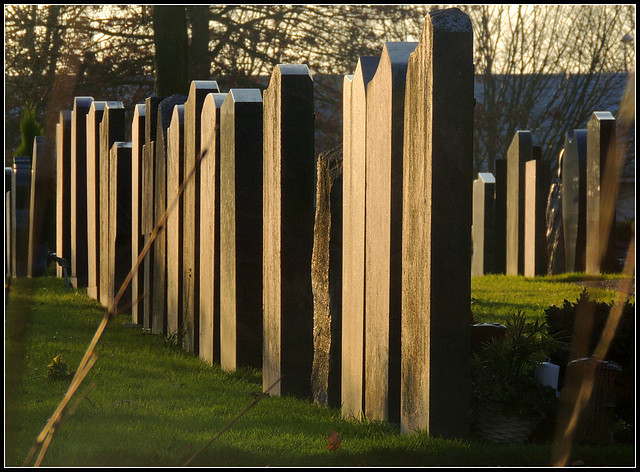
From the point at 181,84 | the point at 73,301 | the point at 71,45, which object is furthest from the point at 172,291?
the point at 71,45

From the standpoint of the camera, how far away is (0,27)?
3.50m

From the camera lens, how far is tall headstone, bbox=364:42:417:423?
3477 mm

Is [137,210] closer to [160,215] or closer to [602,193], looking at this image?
[160,215]

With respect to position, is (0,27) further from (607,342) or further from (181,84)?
(181,84)

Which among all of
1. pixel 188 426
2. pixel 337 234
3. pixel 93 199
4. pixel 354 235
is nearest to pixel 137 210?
pixel 93 199

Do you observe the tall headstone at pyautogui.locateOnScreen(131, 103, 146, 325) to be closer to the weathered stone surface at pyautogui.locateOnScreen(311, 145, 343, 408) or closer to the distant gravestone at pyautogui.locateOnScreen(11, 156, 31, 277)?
the distant gravestone at pyautogui.locateOnScreen(11, 156, 31, 277)

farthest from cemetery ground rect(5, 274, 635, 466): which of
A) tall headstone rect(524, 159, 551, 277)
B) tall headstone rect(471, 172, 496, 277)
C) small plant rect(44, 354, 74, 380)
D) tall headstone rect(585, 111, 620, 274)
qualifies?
tall headstone rect(471, 172, 496, 277)

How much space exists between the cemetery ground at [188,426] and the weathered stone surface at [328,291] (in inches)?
6.2

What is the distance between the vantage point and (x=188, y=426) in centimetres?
346

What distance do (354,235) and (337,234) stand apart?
0.29 meters

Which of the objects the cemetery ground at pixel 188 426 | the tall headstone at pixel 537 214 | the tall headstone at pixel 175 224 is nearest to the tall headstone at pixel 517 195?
the tall headstone at pixel 537 214

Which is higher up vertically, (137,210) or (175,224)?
(137,210)

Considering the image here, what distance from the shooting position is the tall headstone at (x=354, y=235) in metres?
3.84

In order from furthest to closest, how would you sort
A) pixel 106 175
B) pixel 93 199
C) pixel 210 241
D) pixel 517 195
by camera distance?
pixel 517 195 → pixel 93 199 → pixel 106 175 → pixel 210 241
